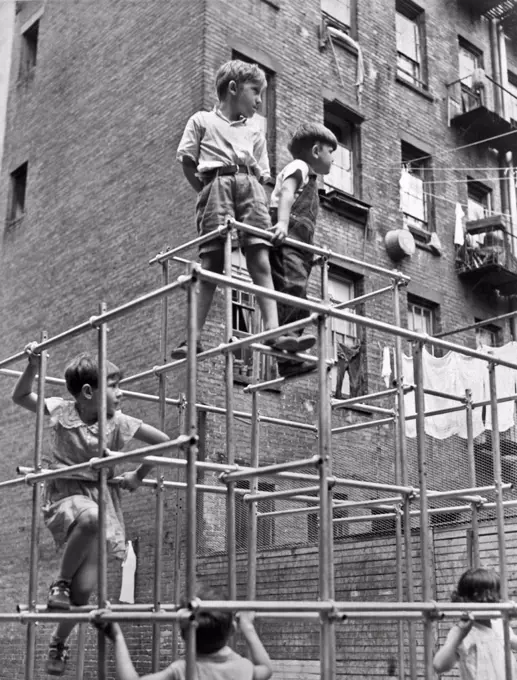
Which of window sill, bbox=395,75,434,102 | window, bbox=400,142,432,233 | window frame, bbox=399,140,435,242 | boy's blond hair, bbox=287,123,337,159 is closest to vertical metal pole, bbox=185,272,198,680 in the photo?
boy's blond hair, bbox=287,123,337,159

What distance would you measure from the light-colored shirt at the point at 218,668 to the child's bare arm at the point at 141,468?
1149 mm

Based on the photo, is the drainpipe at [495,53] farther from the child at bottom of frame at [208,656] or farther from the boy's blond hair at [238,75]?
the child at bottom of frame at [208,656]

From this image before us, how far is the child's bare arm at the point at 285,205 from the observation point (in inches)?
262

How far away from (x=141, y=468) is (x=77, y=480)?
1.62 feet

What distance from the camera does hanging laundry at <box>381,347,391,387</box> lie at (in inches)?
632

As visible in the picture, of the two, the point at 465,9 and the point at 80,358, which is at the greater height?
the point at 465,9

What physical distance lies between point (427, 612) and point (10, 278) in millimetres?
15600

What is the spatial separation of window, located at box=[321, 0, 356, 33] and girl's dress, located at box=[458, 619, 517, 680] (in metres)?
14.5

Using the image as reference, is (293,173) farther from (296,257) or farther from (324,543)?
(324,543)

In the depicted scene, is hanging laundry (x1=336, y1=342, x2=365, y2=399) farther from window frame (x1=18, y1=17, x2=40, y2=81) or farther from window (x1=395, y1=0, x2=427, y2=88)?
window frame (x1=18, y1=17, x2=40, y2=81)

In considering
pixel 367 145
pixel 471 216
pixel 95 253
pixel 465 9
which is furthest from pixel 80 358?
pixel 465 9

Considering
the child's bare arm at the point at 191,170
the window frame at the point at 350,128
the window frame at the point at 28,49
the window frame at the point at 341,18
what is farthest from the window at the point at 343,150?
the child's bare arm at the point at 191,170

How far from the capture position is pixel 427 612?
197 inches

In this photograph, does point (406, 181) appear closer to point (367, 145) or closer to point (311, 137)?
point (367, 145)
